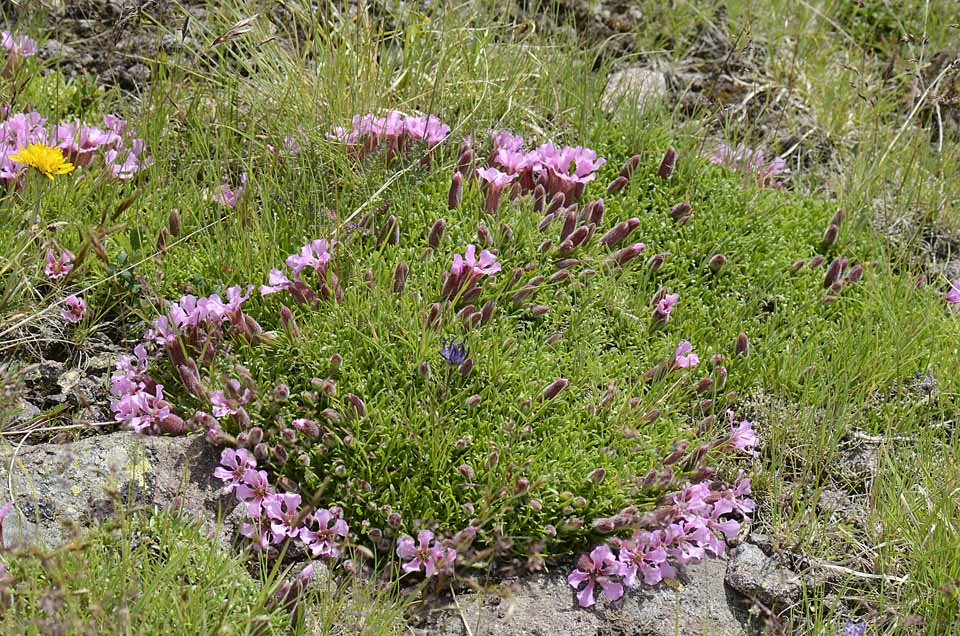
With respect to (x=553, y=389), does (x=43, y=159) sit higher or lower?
higher

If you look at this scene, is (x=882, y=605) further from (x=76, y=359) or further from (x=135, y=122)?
(x=135, y=122)

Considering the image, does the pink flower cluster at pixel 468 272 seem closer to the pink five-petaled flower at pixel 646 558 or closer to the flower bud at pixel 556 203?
the flower bud at pixel 556 203

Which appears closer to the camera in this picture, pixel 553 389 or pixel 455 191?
pixel 553 389

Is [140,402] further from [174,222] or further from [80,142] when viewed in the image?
[80,142]

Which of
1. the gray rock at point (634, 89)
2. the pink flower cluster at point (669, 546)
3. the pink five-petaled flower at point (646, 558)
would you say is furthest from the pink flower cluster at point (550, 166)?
the pink five-petaled flower at point (646, 558)

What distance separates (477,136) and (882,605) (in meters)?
2.26

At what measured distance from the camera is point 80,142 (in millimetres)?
3570

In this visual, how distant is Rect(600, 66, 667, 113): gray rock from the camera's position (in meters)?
4.22

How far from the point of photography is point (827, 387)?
127 inches

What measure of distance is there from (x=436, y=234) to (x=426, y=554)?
118 centimetres

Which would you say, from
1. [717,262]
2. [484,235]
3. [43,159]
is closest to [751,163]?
[717,262]

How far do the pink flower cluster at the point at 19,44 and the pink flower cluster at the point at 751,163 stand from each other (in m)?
2.84

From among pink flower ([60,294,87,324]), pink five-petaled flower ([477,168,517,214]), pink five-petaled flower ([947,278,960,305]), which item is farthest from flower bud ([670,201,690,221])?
pink flower ([60,294,87,324])

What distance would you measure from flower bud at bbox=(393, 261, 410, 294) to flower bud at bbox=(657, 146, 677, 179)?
4.23ft
